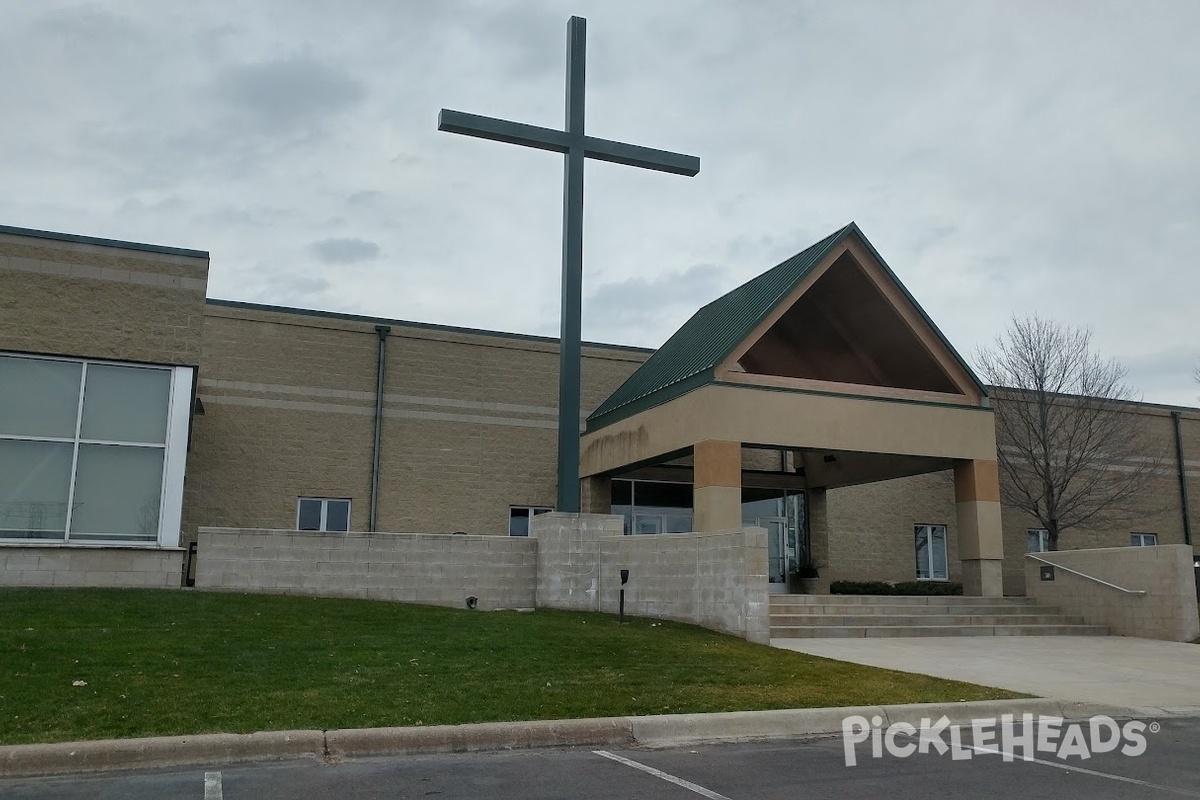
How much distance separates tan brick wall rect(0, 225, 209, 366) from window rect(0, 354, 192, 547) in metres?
0.32

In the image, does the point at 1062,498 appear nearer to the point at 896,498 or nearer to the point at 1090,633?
the point at 896,498

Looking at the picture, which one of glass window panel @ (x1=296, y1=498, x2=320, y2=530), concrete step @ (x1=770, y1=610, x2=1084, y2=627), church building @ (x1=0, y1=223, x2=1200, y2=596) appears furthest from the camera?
glass window panel @ (x1=296, y1=498, x2=320, y2=530)

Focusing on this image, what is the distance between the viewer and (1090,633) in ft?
63.1

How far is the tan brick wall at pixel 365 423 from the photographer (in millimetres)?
23625

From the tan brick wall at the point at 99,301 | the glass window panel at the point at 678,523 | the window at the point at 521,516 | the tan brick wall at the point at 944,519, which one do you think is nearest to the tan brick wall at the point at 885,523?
the tan brick wall at the point at 944,519

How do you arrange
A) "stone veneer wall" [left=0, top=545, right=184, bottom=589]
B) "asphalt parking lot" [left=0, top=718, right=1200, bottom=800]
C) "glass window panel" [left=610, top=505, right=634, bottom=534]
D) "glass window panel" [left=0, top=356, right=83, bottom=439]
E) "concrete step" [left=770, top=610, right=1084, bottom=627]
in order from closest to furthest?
1. "asphalt parking lot" [left=0, top=718, right=1200, bottom=800]
2. "stone veneer wall" [left=0, top=545, right=184, bottom=589]
3. "glass window panel" [left=0, top=356, right=83, bottom=439]
4. "concrete step" [left=770, top=610, right=1084, bottom=627]
5. "glass window panel" [left=610, top=505, right=634, bottom=534]

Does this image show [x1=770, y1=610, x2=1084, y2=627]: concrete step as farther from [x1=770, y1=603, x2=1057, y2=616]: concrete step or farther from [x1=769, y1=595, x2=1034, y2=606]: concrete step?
[x1=769, y1=595, x2=1034, y2=606]: concrete step

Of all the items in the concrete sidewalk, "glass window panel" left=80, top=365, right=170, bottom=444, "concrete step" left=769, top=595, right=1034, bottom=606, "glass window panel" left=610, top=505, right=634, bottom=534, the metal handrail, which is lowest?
the concrete sidewalk

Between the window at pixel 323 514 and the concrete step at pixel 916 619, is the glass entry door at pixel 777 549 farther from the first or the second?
the window at pixel 323 514

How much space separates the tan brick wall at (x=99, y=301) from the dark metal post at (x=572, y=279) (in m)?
6.57

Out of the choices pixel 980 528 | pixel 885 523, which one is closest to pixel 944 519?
pixel 885 523

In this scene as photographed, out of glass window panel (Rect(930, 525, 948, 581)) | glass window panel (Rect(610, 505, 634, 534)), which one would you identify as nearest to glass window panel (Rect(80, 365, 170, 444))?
glass window panel (Rect(610, 505, 634, 534))

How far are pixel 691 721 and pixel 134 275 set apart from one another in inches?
504

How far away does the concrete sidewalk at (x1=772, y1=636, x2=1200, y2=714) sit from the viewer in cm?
1147
